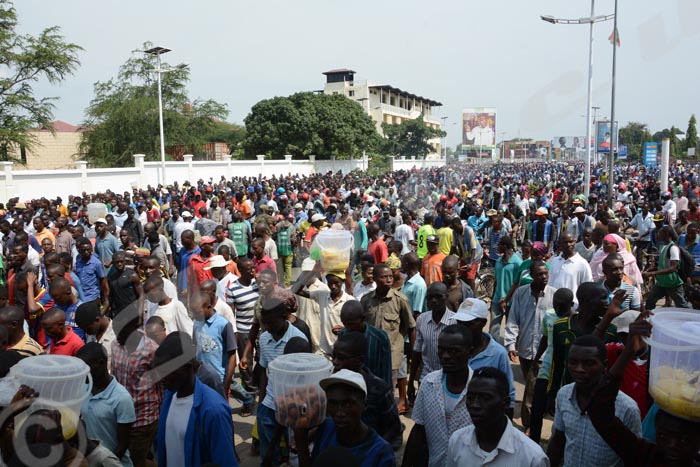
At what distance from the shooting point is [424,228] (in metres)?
8.42

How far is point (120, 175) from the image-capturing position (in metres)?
24.9

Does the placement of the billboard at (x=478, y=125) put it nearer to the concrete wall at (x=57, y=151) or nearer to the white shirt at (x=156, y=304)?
the concrete wall at (x=57, y=151)

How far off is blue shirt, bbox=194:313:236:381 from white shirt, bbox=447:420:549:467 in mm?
2405

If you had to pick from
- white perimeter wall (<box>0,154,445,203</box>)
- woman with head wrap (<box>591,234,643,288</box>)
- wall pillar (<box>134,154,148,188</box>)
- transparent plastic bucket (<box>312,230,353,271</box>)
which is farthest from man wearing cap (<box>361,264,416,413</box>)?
wall pillar (<box>134,154,148,188</box>)

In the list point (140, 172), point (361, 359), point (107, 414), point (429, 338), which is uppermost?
point (140, 172)

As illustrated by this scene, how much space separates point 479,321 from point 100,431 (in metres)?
2.28

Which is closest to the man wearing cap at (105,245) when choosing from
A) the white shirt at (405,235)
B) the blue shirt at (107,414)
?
the white shirt at (405,235)

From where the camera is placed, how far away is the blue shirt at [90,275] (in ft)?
21.4

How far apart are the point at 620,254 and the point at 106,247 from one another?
256 inches

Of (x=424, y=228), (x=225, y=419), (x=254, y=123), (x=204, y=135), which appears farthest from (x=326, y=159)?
(x=225, y=419)

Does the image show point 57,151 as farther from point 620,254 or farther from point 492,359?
point 492,359

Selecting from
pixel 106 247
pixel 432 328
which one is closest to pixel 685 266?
pixel 432 328

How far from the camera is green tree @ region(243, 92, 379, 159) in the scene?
40.5 m

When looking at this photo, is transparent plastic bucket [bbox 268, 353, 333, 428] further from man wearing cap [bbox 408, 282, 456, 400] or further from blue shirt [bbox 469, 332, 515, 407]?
man wearing cap [bbox 408, 282, 456, 400]
